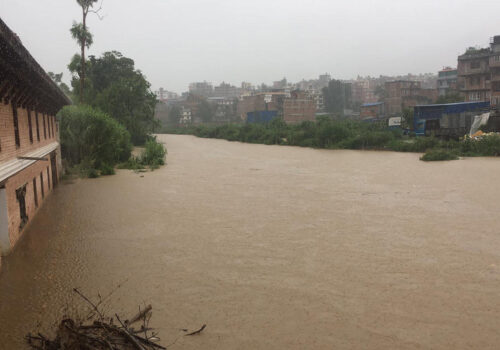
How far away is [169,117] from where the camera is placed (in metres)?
99.1

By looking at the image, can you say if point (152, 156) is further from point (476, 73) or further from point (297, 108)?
point (297, 108)

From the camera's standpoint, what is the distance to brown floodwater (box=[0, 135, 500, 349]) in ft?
17.8

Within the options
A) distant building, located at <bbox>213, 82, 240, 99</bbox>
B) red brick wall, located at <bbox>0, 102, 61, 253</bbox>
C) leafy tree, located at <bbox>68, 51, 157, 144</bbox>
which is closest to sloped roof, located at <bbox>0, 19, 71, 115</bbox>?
red brick wall, located at <bbox>0, 102, 61, 253</bbox>

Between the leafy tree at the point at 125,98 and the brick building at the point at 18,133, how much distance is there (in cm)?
2124

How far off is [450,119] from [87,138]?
73.2 feet

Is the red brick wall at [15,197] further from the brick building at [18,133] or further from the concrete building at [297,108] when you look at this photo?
the concrete building at [297,108]

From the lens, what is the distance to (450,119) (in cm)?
2859

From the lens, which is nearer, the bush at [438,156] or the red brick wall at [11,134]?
the red brick wall at [11,134]

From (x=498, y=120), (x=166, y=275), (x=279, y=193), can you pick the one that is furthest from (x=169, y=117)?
(x=166, y=275)

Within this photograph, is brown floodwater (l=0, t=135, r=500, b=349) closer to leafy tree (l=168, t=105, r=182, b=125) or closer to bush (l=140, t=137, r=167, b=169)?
bush (l=140, t=137, r=167, b=169)

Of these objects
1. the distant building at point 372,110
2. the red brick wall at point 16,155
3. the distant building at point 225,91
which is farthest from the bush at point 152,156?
the distant building at point 225,91

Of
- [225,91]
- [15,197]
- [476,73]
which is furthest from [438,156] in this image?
[225,91]

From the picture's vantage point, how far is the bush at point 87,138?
19.9 meters

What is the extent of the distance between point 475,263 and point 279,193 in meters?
7.77
